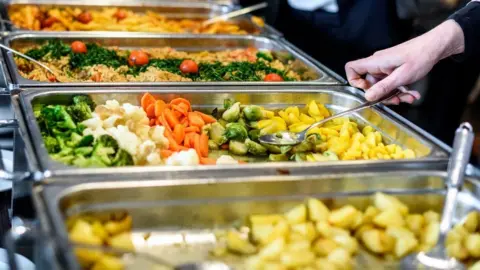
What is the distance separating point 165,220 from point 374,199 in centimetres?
67

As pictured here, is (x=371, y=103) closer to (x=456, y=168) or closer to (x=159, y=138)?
(x=456, y=168)

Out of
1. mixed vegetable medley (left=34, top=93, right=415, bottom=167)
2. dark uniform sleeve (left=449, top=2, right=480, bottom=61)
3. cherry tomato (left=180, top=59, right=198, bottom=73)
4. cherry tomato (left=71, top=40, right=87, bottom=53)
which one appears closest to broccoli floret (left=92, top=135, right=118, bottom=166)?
mixed vegetable medley (left=34, top=93, right=415, bottom=167)

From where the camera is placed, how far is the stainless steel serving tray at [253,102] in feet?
5.83

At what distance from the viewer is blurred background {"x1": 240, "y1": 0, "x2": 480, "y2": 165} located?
13.2 ft

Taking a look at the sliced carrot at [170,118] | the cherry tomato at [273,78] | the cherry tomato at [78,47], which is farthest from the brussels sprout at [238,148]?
the cherry tomato at [78,47]

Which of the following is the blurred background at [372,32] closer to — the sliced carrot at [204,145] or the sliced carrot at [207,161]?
the sliced carrot at [204,145]

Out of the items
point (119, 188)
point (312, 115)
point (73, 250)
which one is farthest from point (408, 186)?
point (73, 250)

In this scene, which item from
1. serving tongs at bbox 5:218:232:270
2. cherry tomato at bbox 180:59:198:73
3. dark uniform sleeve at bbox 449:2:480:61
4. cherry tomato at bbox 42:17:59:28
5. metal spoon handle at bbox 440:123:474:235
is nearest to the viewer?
serving tongs at bbox 5:218:232:270

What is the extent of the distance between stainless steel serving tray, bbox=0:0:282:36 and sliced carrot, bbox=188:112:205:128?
67.5 inches

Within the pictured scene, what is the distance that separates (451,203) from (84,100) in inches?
58.1

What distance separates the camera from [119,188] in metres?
1.67

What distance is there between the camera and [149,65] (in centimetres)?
312

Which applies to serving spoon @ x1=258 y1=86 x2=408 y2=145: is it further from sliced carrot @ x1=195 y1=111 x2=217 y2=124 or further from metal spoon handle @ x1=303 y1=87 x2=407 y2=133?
sliced carrot @ x1=195 y1=111 x2=217 y2=124

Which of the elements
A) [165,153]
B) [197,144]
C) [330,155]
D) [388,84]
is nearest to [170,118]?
[197,144]
